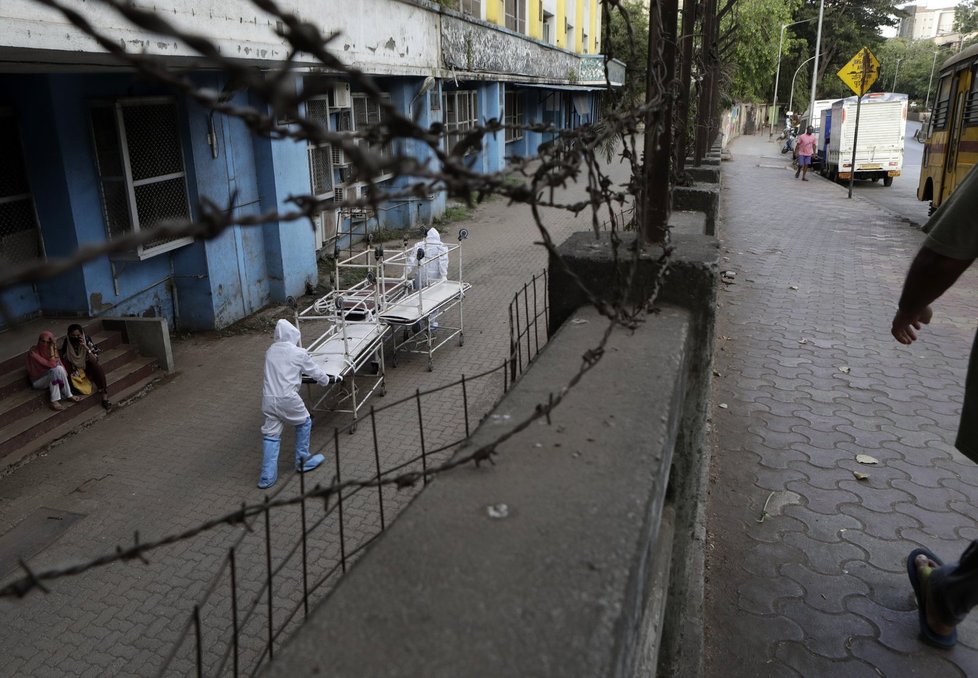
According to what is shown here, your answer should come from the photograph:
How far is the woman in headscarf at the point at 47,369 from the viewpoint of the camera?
5902 mm

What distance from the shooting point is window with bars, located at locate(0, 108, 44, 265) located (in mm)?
6527

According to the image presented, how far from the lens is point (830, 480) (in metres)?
4.20

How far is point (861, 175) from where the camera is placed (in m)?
21.6

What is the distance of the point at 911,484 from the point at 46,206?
24.4 ft

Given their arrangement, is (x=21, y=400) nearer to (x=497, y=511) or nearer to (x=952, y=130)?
(x=497, y=511)

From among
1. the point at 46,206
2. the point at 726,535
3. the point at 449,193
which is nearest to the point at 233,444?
the point at 46,206

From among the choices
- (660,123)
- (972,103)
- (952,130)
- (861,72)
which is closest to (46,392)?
(660,123)

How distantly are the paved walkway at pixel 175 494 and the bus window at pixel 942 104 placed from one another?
31.9 feet

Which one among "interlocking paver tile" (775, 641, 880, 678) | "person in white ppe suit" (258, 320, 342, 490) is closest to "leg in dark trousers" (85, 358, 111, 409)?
"person in white ppe suit" (258, 320, 342, 490)

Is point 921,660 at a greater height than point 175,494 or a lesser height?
greater

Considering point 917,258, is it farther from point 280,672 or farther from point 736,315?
point 736,315

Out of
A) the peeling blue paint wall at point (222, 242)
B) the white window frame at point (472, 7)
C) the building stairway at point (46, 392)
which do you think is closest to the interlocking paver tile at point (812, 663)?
the building stairway at point (46, 392)

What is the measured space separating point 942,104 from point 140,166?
43.1 ft

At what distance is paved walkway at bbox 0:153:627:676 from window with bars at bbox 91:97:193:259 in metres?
1.42
